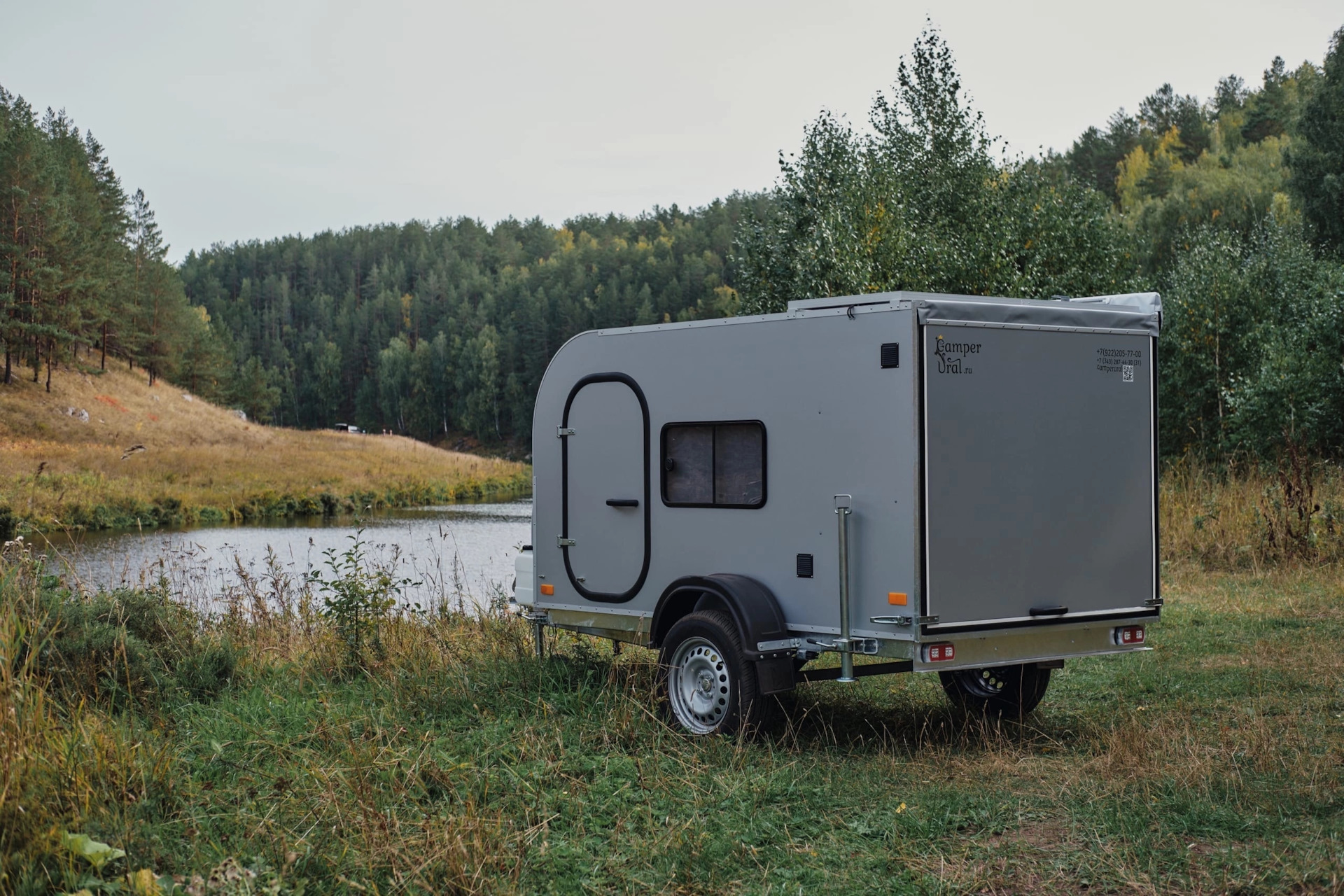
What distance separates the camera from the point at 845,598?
6.50 meters

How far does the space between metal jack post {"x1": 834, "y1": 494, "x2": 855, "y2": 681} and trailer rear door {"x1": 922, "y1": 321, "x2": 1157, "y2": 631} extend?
1.44 ft

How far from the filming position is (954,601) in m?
6.40

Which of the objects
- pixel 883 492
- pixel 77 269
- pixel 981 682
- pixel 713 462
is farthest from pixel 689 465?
pixel 77 269

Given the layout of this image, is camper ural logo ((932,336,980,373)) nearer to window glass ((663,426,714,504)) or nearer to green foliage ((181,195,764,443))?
window glass ((663,426,714,504))

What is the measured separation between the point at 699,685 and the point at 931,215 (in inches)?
853

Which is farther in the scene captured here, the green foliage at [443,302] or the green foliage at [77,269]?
the green foliage at [443,302]

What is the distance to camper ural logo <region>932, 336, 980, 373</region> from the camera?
6.44 m

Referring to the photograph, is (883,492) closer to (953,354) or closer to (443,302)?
(953,354)

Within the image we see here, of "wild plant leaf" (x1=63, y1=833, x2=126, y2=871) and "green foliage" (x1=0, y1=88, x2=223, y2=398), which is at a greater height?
"green foliage" (x1=0, y1=88, x2=223, y2=398)

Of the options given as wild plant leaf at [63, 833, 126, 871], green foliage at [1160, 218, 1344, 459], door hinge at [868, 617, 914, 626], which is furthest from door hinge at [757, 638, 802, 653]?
green foliage at [1160, 218, 1344, 459]

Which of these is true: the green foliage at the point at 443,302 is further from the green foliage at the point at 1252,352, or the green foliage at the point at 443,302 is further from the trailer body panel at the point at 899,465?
the trailer body panel at the point at 899,465

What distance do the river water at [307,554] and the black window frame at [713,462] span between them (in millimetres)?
3183

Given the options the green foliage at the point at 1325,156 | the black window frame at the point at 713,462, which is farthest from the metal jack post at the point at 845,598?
the green foliage at the point at 1325,156

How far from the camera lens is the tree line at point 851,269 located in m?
22.6
